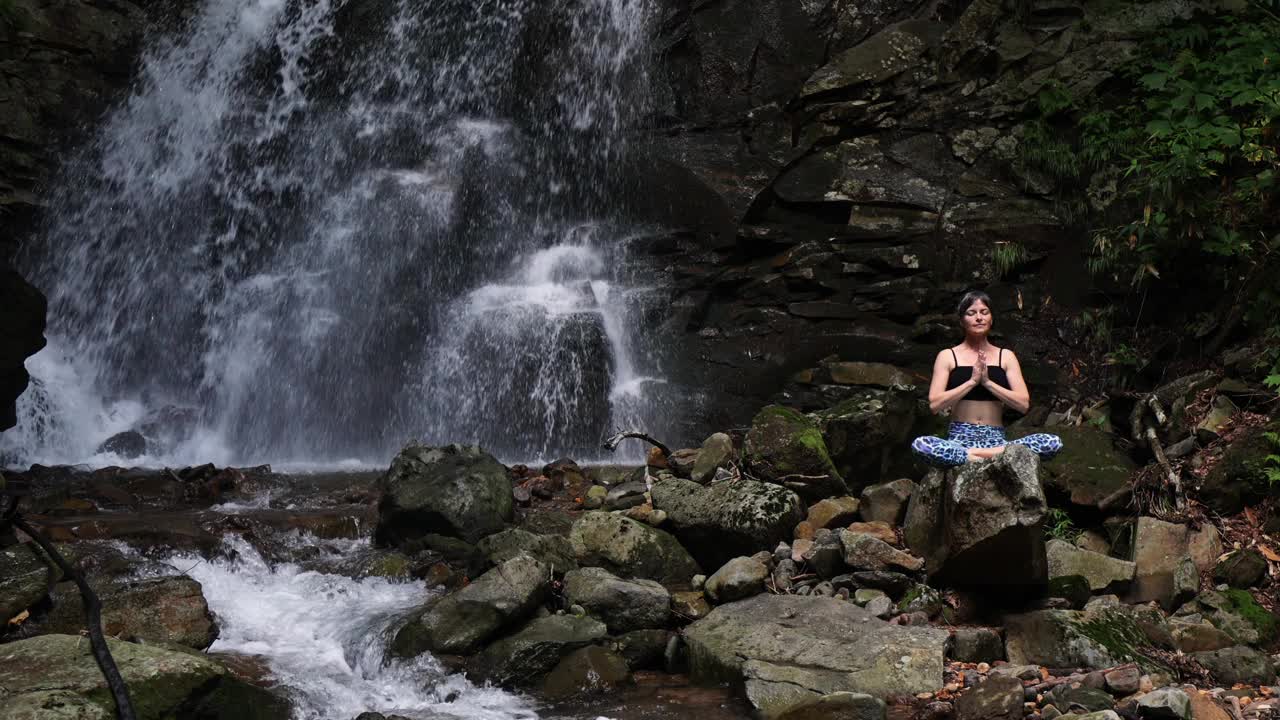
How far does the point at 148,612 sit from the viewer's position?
5449mm

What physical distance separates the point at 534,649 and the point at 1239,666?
3.61 m

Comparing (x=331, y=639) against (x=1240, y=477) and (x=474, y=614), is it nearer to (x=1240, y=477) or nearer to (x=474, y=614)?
(x=474, y=614)

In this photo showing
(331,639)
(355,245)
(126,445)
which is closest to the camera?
(331,639)

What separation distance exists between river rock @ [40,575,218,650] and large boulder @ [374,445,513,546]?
6.23ft

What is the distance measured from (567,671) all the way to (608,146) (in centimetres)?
1104

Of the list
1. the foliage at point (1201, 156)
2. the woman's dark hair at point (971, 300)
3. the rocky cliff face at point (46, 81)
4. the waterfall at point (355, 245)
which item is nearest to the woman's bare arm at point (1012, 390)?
the woman's dark hair at point (971, 300)

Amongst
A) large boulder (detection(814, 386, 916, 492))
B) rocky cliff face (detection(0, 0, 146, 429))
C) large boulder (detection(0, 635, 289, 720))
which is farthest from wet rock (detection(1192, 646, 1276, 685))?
rocky cliff face (detection(0, 0, 146, 429))

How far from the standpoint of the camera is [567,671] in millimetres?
5133

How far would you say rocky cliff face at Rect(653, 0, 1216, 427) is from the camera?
10.5 m

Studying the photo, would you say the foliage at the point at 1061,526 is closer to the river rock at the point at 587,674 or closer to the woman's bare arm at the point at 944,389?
the woman's bare arm at the point at 944,389

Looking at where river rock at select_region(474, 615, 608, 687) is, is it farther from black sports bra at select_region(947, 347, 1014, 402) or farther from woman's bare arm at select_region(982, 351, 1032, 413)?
woman's bare arm at select_region(982, 351, 1032, 413)

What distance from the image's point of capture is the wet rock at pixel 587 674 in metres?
5.05

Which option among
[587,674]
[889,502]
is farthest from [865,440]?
[587,674]

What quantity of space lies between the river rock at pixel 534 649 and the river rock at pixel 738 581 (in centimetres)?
83
